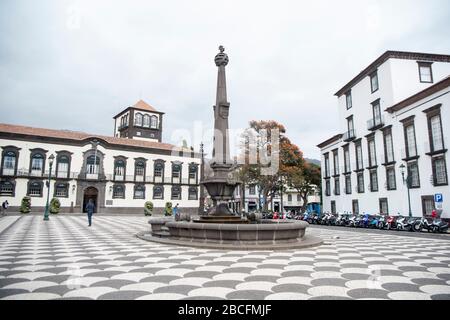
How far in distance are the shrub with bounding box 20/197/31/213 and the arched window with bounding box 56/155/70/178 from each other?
4.23 m

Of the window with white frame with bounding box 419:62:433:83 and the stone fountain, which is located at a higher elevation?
the window with white frame with bounding box 419:62:433:83

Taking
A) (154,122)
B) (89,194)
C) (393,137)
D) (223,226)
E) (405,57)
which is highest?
(154,122)

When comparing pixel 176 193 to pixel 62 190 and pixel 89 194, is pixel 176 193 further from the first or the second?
pixel 62 190

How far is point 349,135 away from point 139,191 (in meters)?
27.1

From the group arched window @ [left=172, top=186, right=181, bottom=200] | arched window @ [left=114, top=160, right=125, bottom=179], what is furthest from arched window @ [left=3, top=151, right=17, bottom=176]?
arched window @ [left=172, top=186, right=181, bottom=200]

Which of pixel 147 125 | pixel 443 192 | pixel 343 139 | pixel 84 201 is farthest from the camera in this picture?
pixel 147 125

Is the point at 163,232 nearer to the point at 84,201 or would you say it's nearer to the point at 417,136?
the point at 417,136

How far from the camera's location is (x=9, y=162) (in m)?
34.8

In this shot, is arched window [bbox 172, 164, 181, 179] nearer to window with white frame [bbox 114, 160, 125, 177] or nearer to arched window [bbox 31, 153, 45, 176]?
window with white frame [bbox 114, 160, 125, 177]

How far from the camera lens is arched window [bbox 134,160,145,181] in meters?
42.7

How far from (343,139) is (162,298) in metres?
31.6

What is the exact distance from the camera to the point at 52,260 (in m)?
6.83

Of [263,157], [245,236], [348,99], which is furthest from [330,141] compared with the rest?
[245,236]
